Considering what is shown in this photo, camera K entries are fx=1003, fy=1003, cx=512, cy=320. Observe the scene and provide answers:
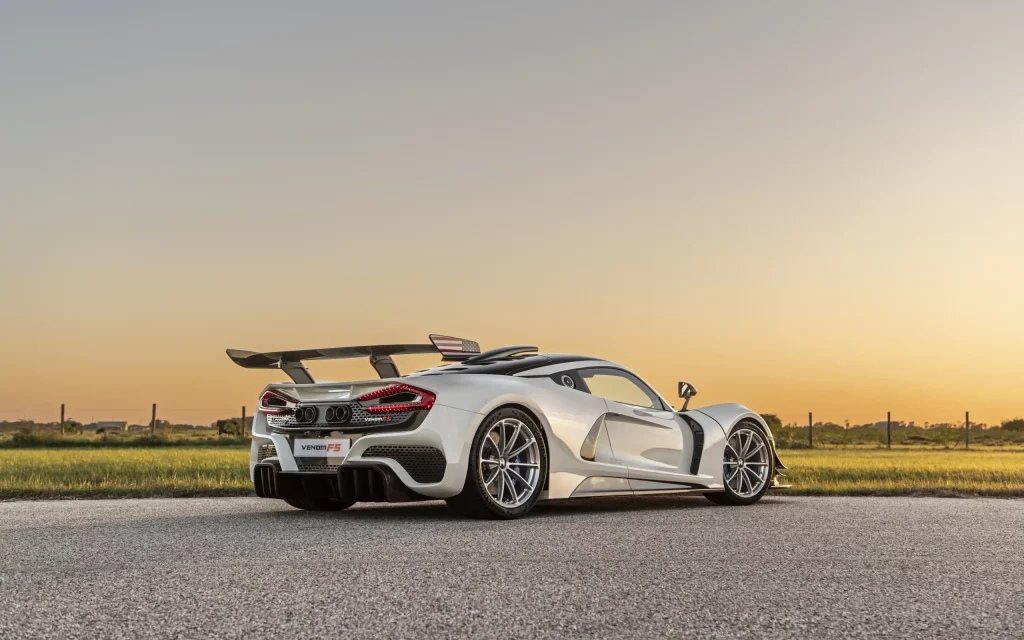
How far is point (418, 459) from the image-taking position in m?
7.09

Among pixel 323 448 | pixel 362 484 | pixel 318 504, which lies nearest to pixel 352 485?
pixel 362 484

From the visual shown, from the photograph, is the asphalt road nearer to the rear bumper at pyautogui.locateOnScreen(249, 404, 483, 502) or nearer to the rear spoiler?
the rear bumper at pyautogui.locateOnScreen(249, 404, 483, 502)

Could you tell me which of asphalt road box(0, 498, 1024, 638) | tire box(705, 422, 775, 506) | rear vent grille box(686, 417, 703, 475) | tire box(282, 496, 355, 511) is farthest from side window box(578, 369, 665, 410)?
tire box(282, 496, 355, 511)

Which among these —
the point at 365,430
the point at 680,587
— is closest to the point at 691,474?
the point at 365,430

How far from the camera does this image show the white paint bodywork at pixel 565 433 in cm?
712

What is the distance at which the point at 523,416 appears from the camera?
24.8ft

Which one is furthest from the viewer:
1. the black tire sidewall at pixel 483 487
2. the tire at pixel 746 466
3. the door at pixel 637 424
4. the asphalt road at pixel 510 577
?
the tire at pixel 746 466

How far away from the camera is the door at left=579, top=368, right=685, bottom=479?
8.41 m

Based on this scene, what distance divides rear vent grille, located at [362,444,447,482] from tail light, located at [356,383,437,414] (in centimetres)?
26

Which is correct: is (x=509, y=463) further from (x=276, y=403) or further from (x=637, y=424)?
(x=276, y=403)

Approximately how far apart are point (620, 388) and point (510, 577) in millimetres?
4189

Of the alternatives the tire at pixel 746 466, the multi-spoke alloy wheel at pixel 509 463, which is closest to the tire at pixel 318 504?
the multi-spoke alloy wheel at pixel 509 463

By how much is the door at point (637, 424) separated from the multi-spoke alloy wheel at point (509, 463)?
0.96 m

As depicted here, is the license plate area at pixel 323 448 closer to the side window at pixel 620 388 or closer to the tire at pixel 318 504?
the tire at pixel 318 504
